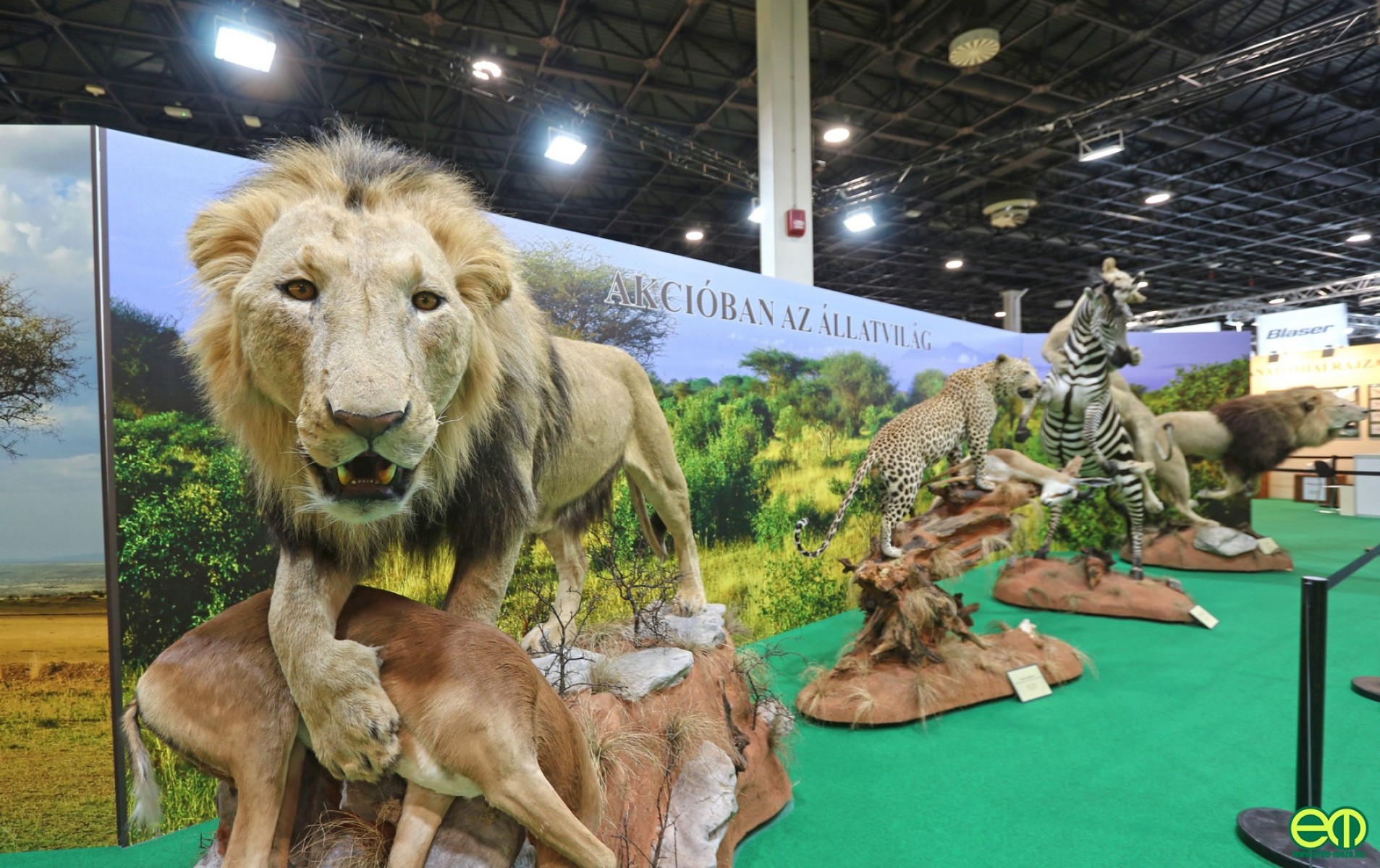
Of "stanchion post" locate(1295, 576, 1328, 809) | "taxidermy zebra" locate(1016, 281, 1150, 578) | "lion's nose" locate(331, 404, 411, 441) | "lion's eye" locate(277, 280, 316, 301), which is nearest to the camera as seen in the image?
"lion's nose" locate(331, 404, 411, 441)

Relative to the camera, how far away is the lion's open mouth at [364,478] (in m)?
0.91

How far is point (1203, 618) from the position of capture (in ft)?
14.3

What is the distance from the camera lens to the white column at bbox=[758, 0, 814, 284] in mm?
5234

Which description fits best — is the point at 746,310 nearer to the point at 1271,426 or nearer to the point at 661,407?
the point at 661,407

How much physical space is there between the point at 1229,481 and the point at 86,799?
874 centimetres

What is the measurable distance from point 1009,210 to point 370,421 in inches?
434

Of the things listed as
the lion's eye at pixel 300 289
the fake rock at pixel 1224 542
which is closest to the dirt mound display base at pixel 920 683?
the lion's eye at pixel 300 289

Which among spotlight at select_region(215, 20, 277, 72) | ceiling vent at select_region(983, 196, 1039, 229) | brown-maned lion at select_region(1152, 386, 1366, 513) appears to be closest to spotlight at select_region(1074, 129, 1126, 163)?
ceiling vent at select_region(983, 196, 1039, 229)

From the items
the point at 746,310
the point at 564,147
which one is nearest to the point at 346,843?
the point at 746,310

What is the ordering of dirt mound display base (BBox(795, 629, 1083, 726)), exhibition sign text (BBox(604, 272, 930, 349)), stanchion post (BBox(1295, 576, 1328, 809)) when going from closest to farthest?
stanchion post (BBox(1295, 576, 1328, 809)) < dirt mound display base (BBox(795, 629, 1083, 726)) < exhibition sign text (BBox(604, 272, 930, 349))

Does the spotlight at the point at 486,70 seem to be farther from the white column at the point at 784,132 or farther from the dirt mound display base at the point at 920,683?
the dirt mound display base at the point at 920,683

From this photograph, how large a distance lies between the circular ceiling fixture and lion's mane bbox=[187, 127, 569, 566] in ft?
20.6

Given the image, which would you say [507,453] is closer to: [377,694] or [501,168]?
[377,694]

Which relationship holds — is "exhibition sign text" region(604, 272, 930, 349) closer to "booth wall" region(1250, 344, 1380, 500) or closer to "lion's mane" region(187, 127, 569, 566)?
"lion's mane" region(187, 127, 569, 566)
